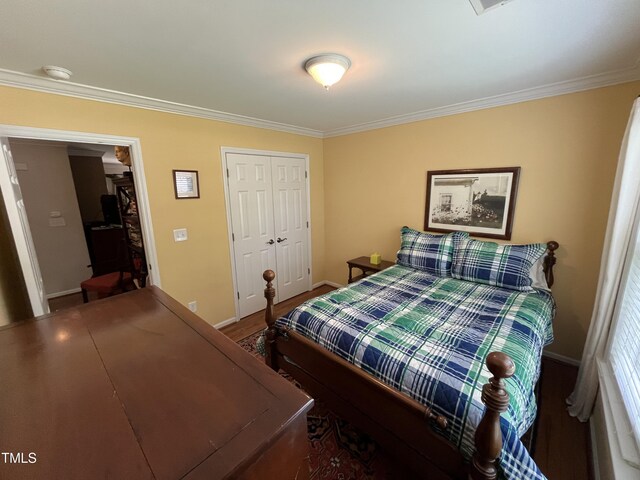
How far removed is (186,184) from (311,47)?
177 cm

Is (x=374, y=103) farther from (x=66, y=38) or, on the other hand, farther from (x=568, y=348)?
(x=568, y=348)

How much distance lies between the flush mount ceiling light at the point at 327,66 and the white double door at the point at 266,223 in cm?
156

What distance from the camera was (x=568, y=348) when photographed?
227 cm

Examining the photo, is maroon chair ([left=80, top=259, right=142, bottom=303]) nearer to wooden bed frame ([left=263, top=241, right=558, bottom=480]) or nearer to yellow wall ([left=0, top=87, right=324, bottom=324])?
yellow wall ([left=0, top=87, right=324, bottom=324])

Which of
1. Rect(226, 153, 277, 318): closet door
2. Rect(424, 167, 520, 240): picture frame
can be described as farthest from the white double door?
Rect(424, 167, 520, 240): picture frame

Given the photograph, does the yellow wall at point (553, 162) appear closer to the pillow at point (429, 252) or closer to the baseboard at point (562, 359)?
the baseboard at point (562, 359)

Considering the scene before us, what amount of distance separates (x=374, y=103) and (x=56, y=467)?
9.27 feet

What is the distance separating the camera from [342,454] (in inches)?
61.6

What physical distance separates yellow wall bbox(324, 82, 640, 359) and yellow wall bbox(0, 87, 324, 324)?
5.71ft

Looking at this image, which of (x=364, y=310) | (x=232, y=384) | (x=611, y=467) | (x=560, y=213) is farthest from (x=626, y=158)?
(x=232, y=384)

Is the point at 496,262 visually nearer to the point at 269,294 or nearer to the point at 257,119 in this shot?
the point at 269,294

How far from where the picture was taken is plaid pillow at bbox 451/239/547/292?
212cm

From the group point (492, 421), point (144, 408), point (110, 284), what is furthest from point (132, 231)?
point (492, 421)

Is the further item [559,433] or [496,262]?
[496,262]
